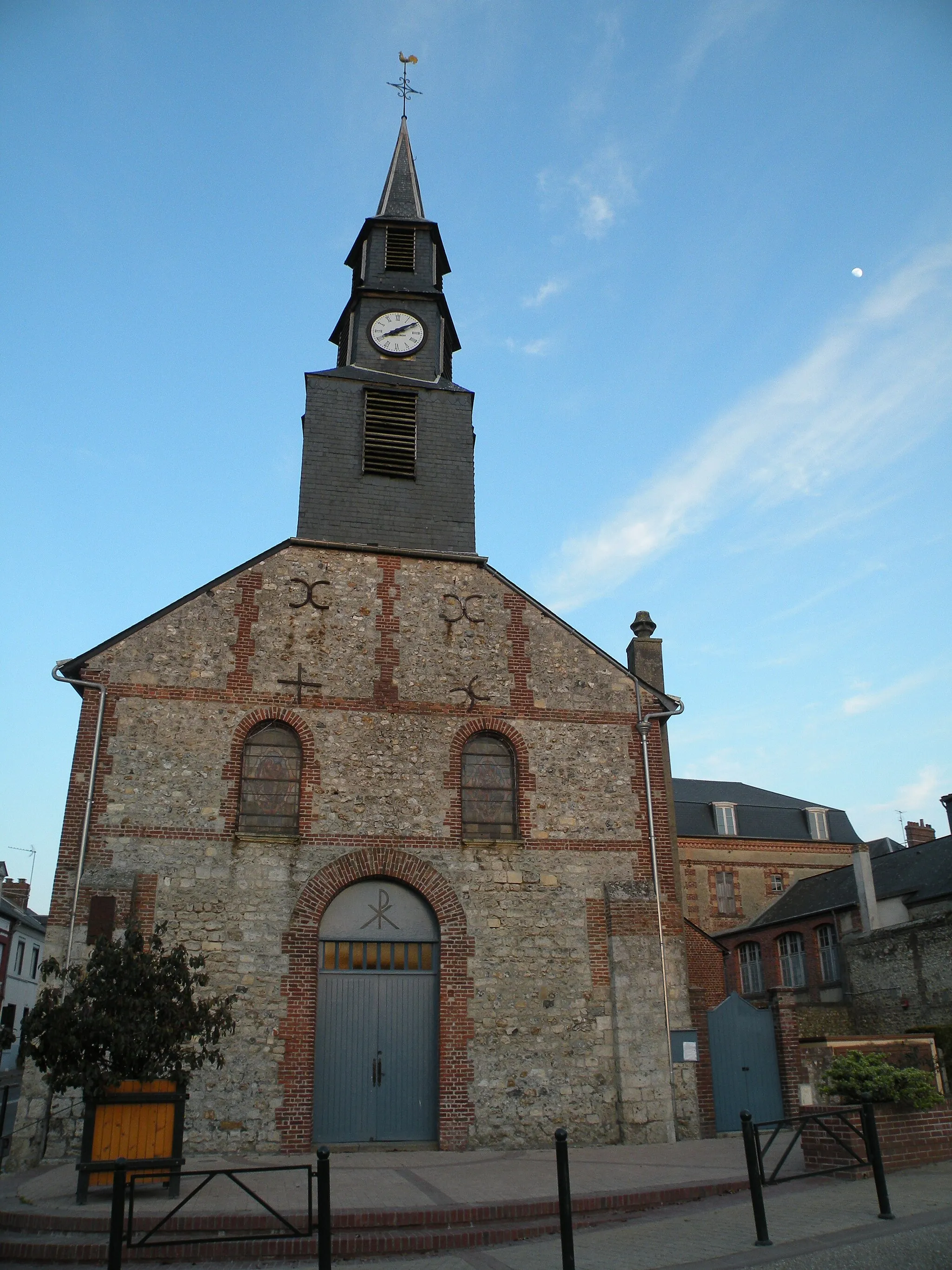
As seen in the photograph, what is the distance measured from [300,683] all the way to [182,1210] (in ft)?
22.1

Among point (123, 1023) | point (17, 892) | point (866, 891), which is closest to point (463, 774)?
point (123, 1023)

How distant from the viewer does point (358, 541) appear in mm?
14539

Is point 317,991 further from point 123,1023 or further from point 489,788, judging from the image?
point 123,1023

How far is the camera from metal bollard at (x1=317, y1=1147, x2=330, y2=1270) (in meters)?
5.59

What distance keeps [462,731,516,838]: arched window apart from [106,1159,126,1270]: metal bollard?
7.10 m

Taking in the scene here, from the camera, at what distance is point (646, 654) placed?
48.7 ft

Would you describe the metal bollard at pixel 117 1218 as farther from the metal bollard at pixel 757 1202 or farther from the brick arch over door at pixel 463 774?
the brick arch over door at pixel 463 774

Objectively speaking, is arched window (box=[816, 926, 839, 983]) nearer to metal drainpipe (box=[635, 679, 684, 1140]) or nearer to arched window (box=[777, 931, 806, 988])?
arched window (box=[777, 931, 806, 988])

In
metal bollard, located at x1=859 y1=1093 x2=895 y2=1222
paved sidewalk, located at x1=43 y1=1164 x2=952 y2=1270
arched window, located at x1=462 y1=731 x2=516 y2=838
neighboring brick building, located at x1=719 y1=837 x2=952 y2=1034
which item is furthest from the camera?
neighboring brick building, located at x1=719 y1=837 x2=952 y2=1034

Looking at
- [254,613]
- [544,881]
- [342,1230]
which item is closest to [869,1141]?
[342,1230]

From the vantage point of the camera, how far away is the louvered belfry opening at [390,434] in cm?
1554

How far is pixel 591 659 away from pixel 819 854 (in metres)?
25.0

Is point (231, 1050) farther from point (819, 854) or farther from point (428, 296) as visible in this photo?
point (819, 854)


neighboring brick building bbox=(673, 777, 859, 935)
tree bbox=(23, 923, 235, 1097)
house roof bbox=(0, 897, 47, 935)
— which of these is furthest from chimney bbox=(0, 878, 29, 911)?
tree bbox=(23, 923, 235, 1097)
